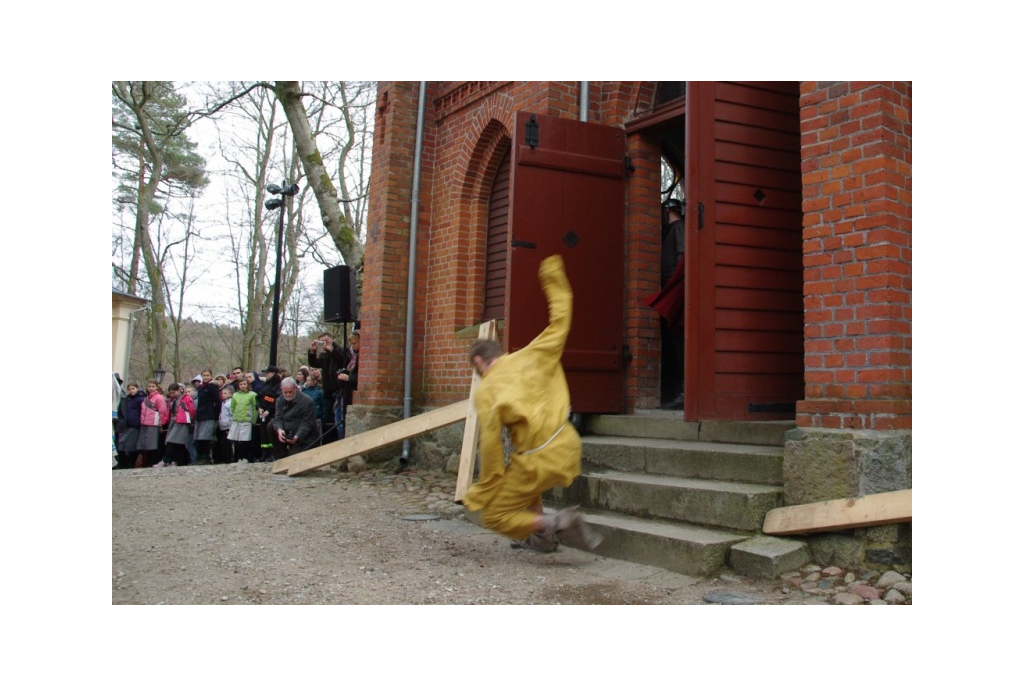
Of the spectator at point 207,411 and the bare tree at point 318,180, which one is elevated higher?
the bare tree at point 318,180

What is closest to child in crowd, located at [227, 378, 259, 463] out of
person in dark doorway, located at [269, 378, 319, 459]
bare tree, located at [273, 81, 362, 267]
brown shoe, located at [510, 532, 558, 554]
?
person in dark doorway, located at [269, 378, 319, 459]

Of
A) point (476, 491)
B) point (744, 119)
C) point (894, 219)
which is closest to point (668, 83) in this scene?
point (744, 119)

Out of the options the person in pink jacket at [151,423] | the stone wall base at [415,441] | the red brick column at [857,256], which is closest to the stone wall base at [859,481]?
the red brick column at [857,256]

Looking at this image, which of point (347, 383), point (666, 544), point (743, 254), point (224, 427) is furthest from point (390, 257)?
point (666, 544)

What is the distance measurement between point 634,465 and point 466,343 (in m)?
3.63

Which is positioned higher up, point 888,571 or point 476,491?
point 476,491

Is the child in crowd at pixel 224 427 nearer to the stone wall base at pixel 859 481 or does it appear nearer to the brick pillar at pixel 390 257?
the brick pillar at pixel 390 257

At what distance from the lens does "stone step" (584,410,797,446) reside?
17.9 ft

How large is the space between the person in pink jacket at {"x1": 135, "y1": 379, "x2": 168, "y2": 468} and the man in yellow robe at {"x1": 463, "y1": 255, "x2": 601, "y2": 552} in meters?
9.61

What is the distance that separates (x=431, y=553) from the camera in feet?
17.4

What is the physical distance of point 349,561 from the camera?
5.02m

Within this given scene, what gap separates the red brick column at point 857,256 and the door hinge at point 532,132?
8.58ft

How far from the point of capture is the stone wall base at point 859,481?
4.27m

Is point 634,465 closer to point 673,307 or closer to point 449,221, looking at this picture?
point 673,307
